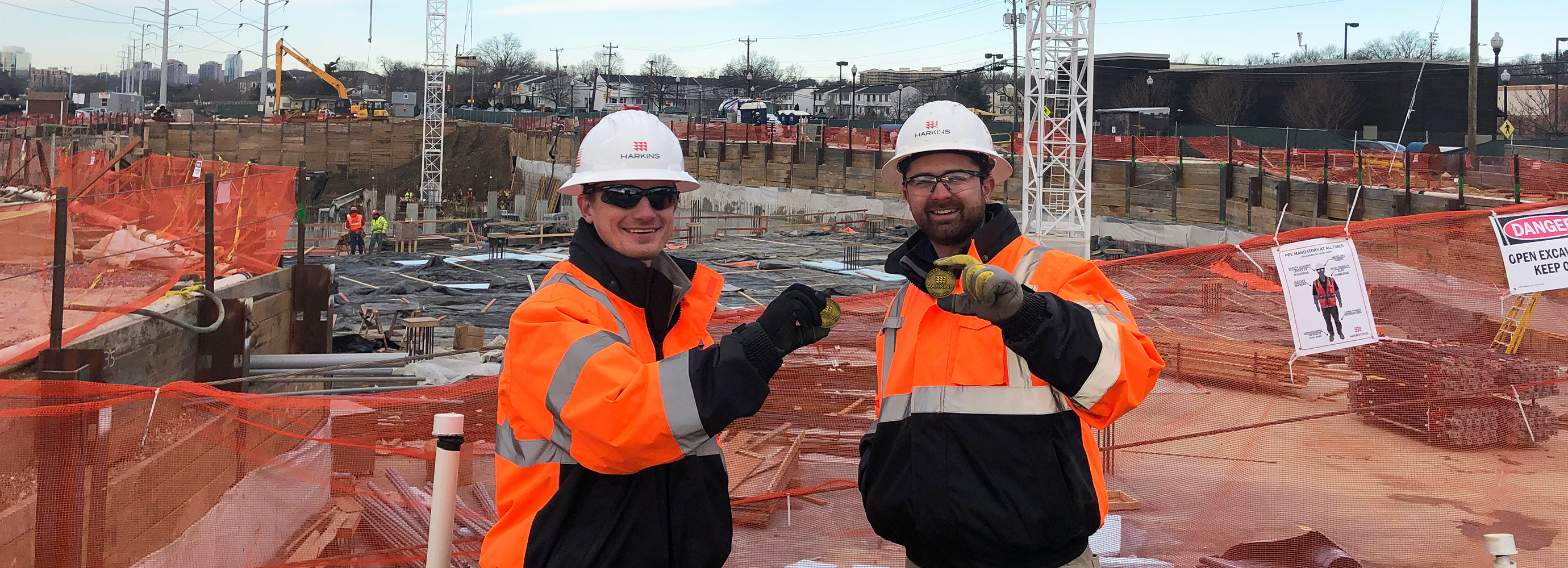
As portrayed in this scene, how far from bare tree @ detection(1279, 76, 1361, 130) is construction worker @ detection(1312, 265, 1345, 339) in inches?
1883

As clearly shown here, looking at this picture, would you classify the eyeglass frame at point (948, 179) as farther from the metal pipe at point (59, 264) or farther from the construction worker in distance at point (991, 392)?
the metal pipe at point (59, 264)

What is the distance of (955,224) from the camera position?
301cm

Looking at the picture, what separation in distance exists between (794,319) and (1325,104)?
52877mm

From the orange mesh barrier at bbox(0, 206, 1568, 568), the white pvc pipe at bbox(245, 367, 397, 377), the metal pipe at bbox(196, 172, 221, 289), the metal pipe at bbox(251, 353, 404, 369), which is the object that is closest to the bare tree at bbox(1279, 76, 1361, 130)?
the orange mesh barrier at bbox(0, 206, 1568, 568)

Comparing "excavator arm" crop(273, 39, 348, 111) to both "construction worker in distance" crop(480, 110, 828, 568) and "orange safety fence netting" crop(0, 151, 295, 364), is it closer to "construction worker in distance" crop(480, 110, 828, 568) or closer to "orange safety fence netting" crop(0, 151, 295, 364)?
"orange safety fence netting" crop(0, 151, 295, 364)

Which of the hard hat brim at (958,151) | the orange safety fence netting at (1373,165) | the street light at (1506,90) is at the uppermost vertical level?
the street light at (1506,90)

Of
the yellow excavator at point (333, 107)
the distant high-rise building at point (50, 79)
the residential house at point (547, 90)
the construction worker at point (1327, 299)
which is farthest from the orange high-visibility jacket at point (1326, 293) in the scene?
the distant high-rise building at point (50, 79)

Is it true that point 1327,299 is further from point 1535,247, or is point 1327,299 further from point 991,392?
point 991,392

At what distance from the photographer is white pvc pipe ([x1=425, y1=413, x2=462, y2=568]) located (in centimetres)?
260

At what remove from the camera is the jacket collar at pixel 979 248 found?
2.87m

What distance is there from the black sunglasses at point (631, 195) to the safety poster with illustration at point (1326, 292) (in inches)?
178

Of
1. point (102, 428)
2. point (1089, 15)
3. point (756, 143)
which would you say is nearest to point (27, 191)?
point (102, 428)

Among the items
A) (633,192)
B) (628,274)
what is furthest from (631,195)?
(628,274)

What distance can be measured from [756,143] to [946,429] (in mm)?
42173
